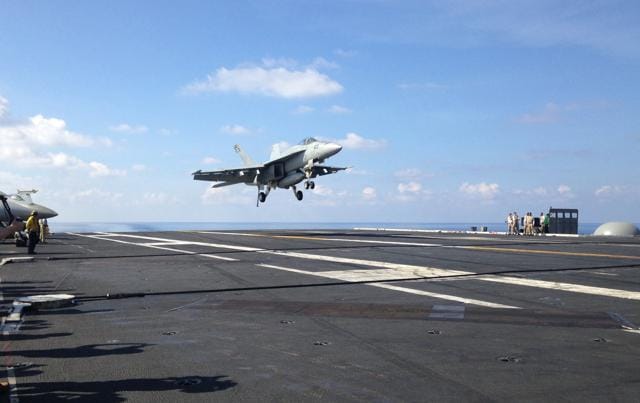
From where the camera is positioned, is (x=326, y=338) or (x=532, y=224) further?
(x=532, y=224)

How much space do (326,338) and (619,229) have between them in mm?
53106

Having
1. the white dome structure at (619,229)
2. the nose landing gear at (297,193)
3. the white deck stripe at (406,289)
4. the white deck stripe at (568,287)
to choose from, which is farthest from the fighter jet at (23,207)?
the white dome structure at (619,229)

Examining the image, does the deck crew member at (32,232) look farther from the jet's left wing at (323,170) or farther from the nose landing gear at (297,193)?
the jet's left wing at (323,170)

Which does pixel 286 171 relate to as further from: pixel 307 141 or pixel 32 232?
pixel 32 232

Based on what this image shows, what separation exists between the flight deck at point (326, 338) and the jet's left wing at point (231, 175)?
→ 36270mm

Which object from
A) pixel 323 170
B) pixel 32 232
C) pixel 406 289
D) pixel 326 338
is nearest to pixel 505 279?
pixel 406 289

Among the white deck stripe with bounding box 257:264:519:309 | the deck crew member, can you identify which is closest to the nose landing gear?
the deck crew member

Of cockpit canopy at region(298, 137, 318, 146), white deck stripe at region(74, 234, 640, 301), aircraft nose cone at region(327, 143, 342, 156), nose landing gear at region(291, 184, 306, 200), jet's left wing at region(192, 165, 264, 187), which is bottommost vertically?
white deck stripe at region(74, 234, 640, 301)

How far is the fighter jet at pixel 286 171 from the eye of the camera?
42.2 meters

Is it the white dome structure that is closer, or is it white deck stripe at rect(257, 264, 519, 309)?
white deck stripe at rect(257, 264, 519, 309)

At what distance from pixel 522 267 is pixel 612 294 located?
18.6 feet

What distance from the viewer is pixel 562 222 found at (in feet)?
178

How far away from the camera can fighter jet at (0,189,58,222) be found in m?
36.8

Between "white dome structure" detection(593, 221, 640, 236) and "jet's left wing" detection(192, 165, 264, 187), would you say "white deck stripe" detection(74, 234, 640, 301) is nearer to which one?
"jet's left wing" detection(192, 165, 264, 187)
